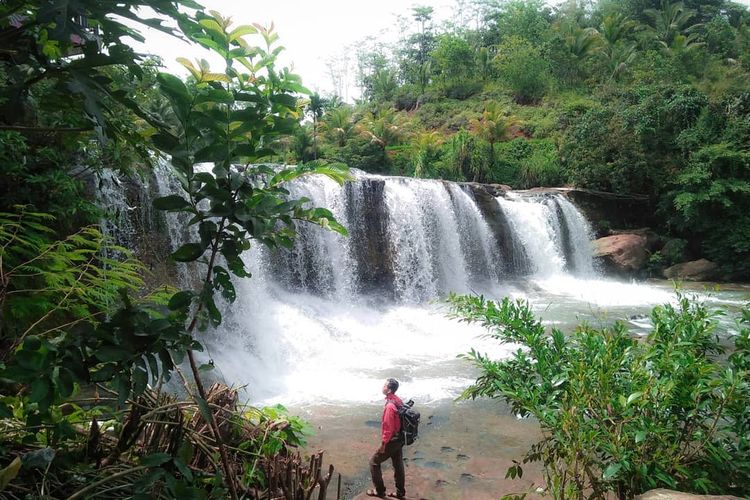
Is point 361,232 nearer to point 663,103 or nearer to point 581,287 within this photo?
point 581,287

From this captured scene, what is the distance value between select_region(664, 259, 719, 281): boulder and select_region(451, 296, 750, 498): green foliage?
54.1ft

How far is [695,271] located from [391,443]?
1623 cm

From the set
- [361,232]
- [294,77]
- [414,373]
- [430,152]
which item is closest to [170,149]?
[294,77]

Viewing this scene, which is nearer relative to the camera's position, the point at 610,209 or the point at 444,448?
the point at 444,448

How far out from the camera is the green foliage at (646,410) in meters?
2.11

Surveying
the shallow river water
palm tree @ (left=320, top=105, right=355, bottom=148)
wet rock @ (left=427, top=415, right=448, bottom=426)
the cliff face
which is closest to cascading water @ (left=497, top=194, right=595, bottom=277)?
the cliff face

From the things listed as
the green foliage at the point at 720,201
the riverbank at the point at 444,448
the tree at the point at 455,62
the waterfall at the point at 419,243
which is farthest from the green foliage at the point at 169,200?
the tree at the point at 455,62

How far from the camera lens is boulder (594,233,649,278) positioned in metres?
17.0

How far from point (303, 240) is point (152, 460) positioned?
10.7m

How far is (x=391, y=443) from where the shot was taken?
437cm

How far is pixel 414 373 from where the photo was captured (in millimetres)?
8094

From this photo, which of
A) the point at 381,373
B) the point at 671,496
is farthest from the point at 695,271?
the point at 671,496

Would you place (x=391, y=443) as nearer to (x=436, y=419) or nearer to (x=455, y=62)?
(x=436, y=419)

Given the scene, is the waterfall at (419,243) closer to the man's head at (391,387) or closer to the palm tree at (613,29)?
the man's head at (391,387)
